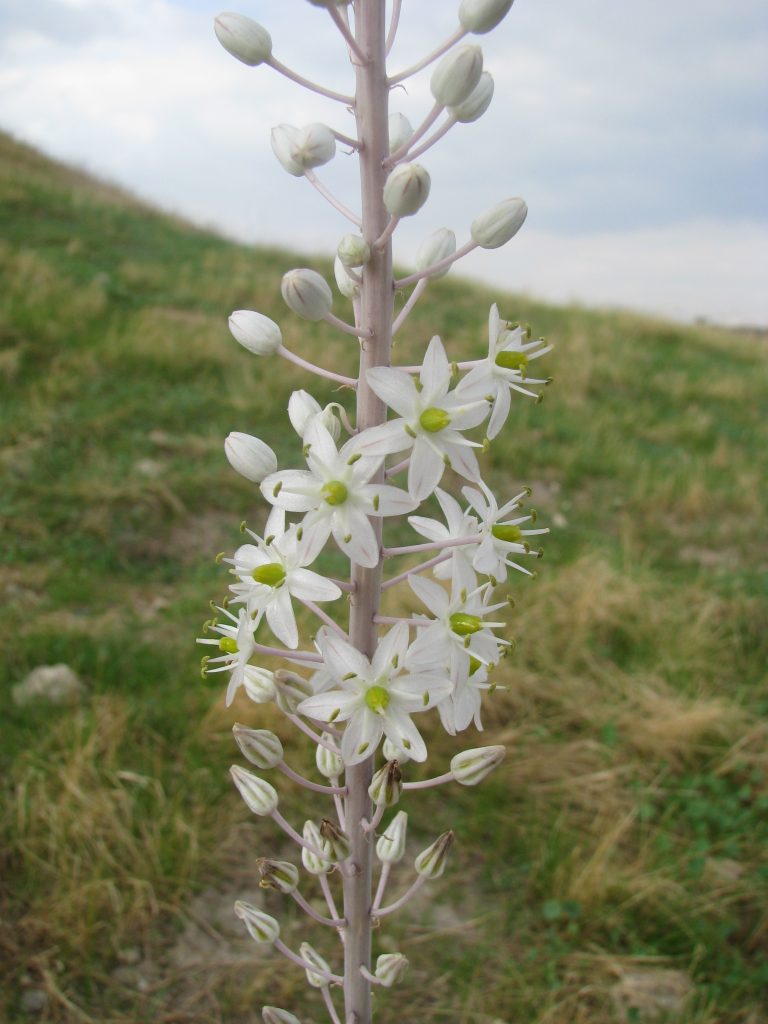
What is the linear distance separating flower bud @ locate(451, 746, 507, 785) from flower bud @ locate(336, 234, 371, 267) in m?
0.93

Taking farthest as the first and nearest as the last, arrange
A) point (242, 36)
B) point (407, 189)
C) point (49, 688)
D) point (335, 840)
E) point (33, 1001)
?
point (49, 688) < point (33, 1001) < point (335, 840) < point (242, 36) < point (407, 189)

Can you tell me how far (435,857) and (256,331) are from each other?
3.63 feet

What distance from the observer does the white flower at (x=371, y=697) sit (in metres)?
1.42

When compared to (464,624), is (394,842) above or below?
below

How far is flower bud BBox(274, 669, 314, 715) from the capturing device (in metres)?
1.53

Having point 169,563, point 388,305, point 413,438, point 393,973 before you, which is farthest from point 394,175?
point 169,563

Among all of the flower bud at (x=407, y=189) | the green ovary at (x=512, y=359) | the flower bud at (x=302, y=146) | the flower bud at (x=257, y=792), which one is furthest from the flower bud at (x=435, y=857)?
the flower bud at (x=302, y=146)

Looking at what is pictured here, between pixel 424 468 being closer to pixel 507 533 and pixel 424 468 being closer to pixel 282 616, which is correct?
pixel 507 533

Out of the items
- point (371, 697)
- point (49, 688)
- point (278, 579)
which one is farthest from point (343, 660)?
point (49, 688)

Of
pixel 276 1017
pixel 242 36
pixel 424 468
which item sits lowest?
pixel 276 1017

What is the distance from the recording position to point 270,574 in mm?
1465

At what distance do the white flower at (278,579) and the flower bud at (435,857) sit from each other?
61 centimetres

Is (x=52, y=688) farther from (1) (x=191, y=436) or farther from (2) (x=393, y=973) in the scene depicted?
(1) (x=191, y=436)

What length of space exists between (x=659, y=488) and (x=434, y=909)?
4.34 metres
